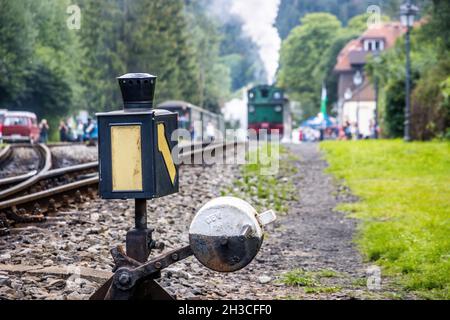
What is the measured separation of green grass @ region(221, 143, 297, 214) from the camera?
13.2 m

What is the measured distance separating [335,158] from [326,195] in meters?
8.45

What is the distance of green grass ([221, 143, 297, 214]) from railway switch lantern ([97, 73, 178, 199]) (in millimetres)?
7328

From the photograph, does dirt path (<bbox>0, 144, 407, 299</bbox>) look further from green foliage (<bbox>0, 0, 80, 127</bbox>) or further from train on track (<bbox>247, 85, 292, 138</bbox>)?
train on track (<bbox>247, 85, 292, 138</bbox>)

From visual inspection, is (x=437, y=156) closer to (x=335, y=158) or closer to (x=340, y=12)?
(x=335, y=158)

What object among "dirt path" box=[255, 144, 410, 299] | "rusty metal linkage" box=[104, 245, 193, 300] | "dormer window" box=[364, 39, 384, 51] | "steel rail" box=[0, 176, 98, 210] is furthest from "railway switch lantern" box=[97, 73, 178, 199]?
"dormer window" box=[364, 39, 384, 51]

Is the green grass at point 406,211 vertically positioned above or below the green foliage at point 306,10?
below

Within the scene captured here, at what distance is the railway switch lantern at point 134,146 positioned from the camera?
15.9 feet

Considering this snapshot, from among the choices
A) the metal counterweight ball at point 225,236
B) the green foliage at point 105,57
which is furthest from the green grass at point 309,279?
the green foliage at point 105,57

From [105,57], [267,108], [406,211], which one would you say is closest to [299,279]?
[406,211]

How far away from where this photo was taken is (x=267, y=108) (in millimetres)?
51031

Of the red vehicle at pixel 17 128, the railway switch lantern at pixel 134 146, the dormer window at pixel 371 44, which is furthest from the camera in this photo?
the dormer window at pixel 371 44

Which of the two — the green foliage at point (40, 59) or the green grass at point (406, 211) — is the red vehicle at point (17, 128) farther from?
the green grass at point (406, 211)

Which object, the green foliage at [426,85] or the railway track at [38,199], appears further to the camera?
the green foliage at [426,85]

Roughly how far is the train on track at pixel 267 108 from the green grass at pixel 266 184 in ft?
92.7
